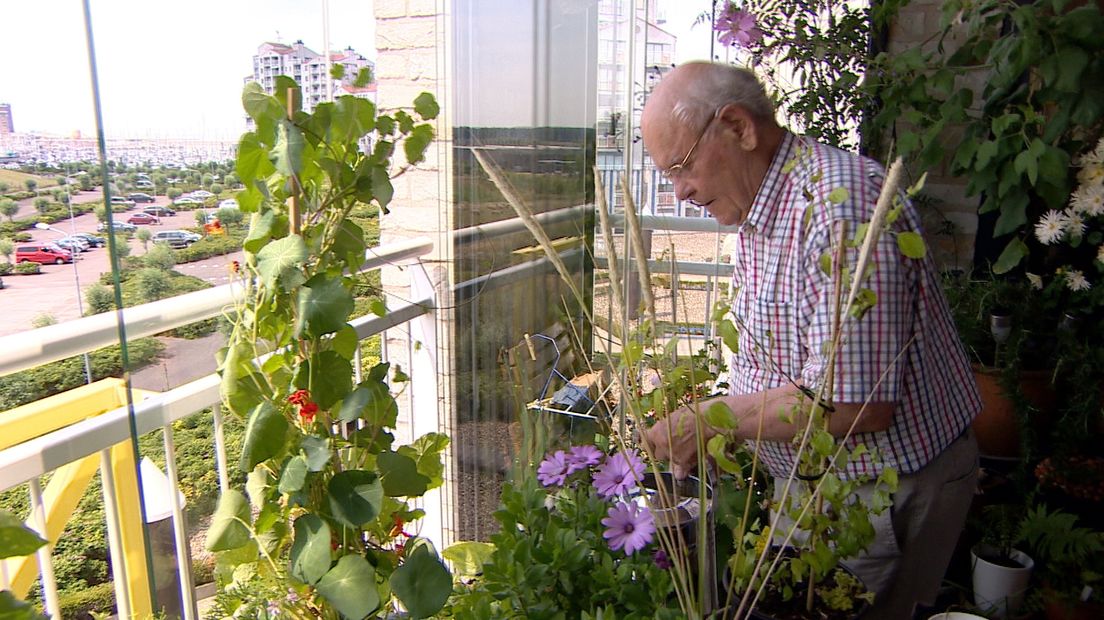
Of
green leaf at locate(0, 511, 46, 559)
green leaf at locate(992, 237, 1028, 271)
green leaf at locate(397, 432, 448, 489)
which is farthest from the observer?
green leaf at locate(992, 237, 1028, 271)

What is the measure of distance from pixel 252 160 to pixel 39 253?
720mm

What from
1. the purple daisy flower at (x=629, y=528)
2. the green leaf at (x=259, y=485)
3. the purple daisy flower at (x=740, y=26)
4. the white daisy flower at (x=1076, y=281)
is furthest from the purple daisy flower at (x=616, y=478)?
the purple daisy flower at (x=740, y=26)

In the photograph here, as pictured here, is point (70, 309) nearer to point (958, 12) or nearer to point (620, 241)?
point (620, 241)

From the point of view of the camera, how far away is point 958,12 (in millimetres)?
2365

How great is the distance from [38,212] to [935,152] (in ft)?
7.38

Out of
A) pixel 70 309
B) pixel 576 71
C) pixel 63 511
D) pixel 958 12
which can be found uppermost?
pixel 958 12

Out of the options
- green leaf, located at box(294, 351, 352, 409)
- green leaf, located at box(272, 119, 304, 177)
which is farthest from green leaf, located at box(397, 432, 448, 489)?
green leaf, located at box(272, 119, 304, 177)

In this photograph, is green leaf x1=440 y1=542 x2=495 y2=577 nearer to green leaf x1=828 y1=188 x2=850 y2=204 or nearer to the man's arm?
the man's arm

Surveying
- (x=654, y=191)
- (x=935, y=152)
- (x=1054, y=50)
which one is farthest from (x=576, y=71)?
(x=1054, y=50)

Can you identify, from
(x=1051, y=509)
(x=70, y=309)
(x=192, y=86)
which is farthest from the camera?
(x=1051, y=509)

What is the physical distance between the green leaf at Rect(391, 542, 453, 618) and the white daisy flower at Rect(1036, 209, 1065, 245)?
1.93 meters

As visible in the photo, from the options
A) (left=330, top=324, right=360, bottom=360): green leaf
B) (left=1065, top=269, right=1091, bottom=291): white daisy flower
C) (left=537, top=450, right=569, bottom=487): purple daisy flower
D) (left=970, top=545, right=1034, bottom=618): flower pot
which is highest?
(left=330, top=324, right=360, bottom=360): green leaf

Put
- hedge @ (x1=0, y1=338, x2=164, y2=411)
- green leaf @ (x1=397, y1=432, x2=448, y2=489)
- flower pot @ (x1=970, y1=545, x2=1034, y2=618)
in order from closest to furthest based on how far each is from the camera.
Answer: green leaf @ (x1=397, y1=432, x2=448, y2=489)
hedge @ (x1=0, y1=338, x2=164, y2=411)
flower pot @ (x1=970, y1=545, x2=1034, y2=618)

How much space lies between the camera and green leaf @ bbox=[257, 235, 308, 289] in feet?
3.26
